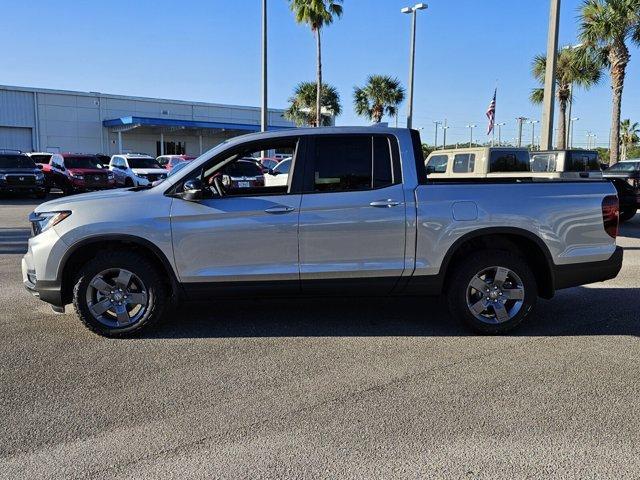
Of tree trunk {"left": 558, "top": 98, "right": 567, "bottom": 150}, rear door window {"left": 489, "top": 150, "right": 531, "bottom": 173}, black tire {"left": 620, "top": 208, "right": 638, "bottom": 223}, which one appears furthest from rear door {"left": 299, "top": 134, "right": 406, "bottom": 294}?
tree trunk {"left": 558, "top": 98, "right": 567, "bottom": 150}

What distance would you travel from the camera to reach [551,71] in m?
14.0

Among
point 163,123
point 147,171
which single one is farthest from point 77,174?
point 163,123

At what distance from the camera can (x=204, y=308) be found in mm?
6094

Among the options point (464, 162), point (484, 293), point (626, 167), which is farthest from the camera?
point (626, 167)

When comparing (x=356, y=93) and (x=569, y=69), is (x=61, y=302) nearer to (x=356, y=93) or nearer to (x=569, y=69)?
(x=569, y=69)

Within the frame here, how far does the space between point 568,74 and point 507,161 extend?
21.4 meters

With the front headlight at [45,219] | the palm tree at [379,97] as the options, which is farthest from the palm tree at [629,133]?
the front headlight at [45,219]

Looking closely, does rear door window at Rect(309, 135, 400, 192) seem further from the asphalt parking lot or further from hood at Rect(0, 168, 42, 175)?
hood at Rect(0, 168, 42, 175)

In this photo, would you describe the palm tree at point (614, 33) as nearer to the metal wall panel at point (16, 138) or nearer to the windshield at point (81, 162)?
the windshield at point (81, 162)

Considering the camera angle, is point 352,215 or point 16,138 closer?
point 352,215

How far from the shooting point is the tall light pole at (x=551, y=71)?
13.8m

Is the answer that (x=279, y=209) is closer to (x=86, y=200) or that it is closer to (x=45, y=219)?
(x=86, y=200)

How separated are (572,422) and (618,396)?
0.61 m

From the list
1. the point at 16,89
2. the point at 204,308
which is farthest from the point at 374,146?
the point at 16,89
